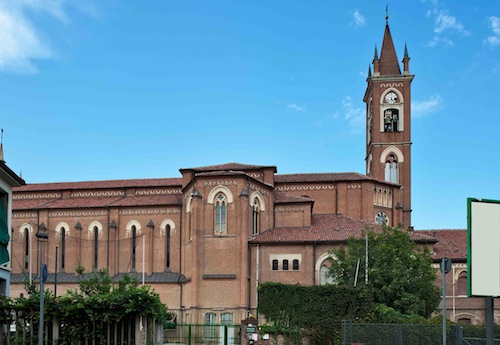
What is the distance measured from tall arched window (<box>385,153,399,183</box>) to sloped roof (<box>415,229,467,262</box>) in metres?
8.22

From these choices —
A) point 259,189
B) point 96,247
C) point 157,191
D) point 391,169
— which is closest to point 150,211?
point 157,191

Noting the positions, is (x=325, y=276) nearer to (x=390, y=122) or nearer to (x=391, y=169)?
(x=391, y=169)

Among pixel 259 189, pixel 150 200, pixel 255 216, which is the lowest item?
pixel 255 216

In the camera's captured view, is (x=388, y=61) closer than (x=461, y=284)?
No

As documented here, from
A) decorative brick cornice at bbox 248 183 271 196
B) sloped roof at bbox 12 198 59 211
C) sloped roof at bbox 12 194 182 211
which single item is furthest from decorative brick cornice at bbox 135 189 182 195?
decorative brick cornice at bbox 248 183 271 196

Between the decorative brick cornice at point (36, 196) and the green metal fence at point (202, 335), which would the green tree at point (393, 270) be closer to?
the green metal fence at point (202, 335)

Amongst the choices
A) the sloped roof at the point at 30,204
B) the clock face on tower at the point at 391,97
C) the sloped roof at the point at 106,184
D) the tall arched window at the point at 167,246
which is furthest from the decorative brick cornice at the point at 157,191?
the clock face on tower at the point at 391,97

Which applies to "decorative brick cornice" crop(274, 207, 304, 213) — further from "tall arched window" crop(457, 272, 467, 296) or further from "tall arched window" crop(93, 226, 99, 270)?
"tall arched window" crop(93, 226, 99, 270)

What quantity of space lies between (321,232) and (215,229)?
29.7ft

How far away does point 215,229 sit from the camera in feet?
186

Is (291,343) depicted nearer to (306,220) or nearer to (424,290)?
(424,290)

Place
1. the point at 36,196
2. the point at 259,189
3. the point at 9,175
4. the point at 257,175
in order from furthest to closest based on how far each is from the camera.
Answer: the point at 36,196
the point at 257,175
the point at 259,189
the point at 9,175

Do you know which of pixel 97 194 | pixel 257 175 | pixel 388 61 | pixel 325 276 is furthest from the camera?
pixel 388 61

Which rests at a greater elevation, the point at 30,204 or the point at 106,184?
the point at 106,184
